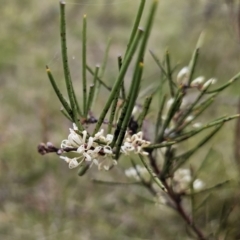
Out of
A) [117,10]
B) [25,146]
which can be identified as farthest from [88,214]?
[117,10]

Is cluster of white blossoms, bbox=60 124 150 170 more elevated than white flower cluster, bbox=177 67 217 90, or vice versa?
white flower cluster, bbox=177 67 217 90

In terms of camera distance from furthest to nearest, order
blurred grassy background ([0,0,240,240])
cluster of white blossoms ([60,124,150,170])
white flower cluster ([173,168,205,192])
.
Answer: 1. blurred grassy background ([0,0,240,240])
2. white flower cluster ([173,168,205,192])
3. cluster of white blossoms ([60,124,150,170])

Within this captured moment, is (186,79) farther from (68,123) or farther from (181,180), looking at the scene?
(68,123)

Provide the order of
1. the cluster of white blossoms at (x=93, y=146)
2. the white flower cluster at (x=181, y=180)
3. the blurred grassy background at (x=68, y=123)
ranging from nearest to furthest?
1. the cluster of white blossoms at (x=93, y=146)
2. the white flower cluster at (x=181, y=180)
3. the blurred grassy background at (x=68, y=123)

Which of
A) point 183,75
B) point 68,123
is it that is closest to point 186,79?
point 183,75

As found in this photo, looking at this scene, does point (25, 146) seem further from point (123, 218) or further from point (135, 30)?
point (135, 30)
